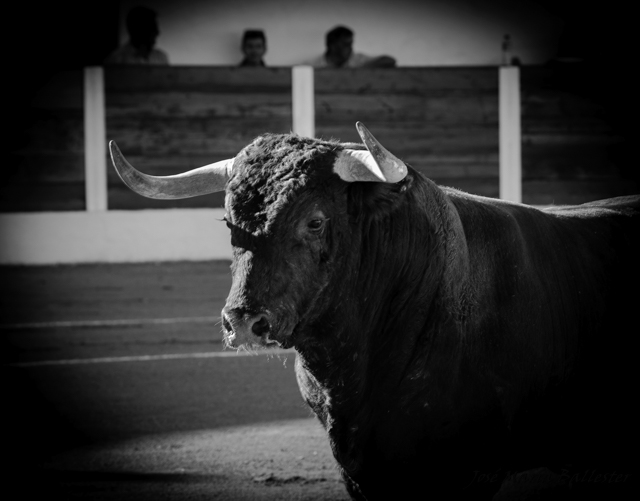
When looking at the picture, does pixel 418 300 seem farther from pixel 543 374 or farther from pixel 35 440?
pixel 35 440

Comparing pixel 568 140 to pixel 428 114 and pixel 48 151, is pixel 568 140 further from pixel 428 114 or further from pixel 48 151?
pixel 48 151

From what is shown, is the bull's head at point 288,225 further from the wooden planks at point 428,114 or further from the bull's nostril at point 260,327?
the wooden planks at point 428,114

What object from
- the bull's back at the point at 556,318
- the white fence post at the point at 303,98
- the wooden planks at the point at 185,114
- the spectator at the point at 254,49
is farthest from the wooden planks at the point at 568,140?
the bull's back at the point at 556,318

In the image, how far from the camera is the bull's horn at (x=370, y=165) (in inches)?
80.0

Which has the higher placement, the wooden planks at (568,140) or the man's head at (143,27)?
the man's head at (143,27)

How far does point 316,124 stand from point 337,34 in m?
1.19

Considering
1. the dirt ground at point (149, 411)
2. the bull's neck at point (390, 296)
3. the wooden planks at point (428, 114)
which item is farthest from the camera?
the wooden planks at point (428, 114)

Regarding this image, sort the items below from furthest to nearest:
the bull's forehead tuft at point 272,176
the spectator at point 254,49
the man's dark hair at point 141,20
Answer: the spectator at point 254,49
the man's dark hair at point 141,20
the bull's forehead tuft at point 272,176

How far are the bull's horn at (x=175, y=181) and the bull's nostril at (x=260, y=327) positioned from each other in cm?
58

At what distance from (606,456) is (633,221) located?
83 cm

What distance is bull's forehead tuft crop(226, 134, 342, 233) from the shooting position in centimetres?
210

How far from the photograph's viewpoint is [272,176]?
2133 millimetres

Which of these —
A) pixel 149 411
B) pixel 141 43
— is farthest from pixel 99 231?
pixel 149 411

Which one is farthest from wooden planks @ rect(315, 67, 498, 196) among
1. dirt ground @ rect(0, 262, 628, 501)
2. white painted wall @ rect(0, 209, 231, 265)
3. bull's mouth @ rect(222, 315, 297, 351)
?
bull's mouth @ rect(222, 315, 297, 351)
